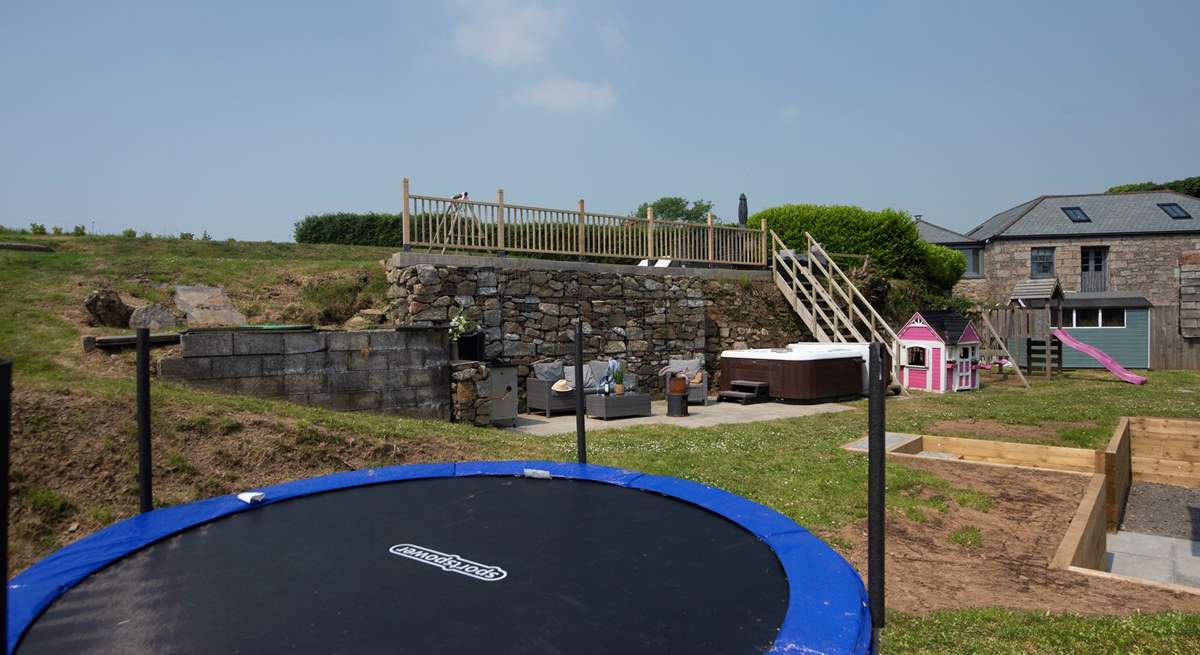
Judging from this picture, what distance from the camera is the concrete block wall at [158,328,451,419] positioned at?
635 cm

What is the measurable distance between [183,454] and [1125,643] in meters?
5.15

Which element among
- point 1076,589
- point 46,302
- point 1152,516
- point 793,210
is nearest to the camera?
point 1076,589

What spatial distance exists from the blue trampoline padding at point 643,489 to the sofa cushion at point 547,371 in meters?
6.16

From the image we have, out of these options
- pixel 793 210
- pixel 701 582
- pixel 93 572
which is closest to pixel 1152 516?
pixel 701 582

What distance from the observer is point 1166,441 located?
7.19 meters

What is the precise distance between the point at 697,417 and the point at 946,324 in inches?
224

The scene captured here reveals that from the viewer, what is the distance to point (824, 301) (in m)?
13.8

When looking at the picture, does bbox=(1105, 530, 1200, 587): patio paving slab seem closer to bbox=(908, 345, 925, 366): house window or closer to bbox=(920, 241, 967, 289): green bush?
bbox=(908, 345, 925, 366): house window

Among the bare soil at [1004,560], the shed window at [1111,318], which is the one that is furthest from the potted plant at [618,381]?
the shed window at [1111,318]

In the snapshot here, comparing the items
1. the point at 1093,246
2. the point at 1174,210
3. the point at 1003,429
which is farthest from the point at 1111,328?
the point at 1003,429

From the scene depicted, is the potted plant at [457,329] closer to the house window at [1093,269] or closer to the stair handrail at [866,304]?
the stair handrail at [866,304]

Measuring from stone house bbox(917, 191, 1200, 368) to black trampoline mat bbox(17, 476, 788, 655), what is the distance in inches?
876

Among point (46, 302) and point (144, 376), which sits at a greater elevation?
point (46, 302)

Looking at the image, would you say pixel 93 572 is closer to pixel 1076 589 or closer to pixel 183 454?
pixel 183 454
